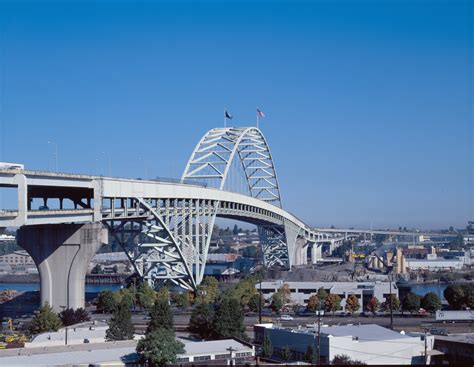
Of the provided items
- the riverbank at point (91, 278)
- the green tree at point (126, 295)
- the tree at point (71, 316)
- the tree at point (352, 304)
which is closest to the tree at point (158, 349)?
the tree at point (71, 316)

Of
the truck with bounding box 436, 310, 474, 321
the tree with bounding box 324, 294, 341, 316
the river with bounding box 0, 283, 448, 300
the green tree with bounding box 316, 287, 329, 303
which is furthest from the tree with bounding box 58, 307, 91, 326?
the river with bounding box 0, 283, 448, 300

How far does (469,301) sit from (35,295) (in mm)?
35616

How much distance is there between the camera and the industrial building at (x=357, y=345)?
3647 cm

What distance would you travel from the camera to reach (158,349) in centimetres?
3334

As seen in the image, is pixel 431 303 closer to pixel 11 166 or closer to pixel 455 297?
pixel 455 297

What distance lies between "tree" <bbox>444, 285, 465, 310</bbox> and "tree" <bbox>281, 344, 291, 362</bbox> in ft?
100

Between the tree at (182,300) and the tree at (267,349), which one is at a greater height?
the tree at (182,300)

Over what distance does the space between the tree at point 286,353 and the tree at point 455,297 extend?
3063 cm

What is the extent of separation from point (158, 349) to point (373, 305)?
111 ft

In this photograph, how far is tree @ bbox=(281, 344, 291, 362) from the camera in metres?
36.7

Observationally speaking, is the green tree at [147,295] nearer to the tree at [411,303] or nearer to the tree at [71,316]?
the tree at [71,316]

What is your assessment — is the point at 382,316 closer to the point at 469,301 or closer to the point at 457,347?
the point at 469,301

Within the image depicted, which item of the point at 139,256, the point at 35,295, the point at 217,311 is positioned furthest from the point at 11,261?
the point at 217,311

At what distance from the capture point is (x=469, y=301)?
64250mm
